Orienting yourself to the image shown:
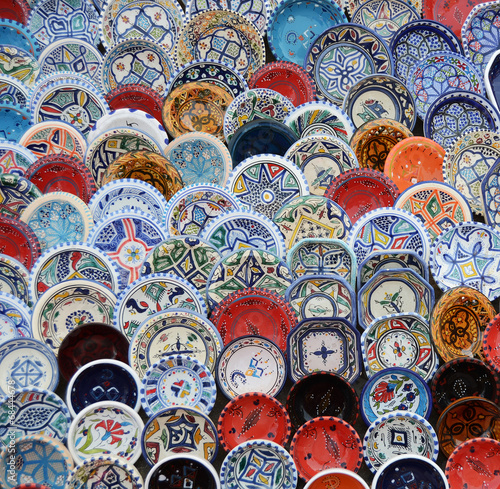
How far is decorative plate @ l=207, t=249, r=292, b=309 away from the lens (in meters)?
4.44

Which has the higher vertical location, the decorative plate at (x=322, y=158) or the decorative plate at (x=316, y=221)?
the decorative plate at (x=322, y=158)

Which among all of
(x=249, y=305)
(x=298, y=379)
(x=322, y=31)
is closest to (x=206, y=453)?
(x=298, y=379)

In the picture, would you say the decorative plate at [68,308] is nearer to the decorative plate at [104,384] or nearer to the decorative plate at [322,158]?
the decorative plate at [104,384]

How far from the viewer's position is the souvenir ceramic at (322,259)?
4.54 m

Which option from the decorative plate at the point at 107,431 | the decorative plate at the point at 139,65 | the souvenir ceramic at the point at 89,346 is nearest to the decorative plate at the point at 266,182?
the decorative plate at the point at 139,65

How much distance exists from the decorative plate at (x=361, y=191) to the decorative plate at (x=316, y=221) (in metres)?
0.25

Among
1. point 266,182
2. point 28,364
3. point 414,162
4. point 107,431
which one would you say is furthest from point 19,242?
point 414,162

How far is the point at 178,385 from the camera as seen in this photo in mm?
4020

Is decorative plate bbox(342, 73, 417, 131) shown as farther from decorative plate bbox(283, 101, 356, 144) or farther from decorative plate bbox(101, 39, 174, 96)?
decorative plate bbox(101, 39, 174, 96)

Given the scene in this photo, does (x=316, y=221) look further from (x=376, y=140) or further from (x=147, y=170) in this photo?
(x=147, y=170)

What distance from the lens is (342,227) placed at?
4.78 m

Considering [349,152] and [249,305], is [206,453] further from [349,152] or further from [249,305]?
[349,152]

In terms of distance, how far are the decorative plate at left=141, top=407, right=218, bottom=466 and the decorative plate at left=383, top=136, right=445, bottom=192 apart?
89.7 inches

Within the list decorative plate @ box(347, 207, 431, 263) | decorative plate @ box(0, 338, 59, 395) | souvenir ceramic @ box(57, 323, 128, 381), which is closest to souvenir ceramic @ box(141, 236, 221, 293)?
souvenir ceramic @ box(57, 323, 128, 381)
